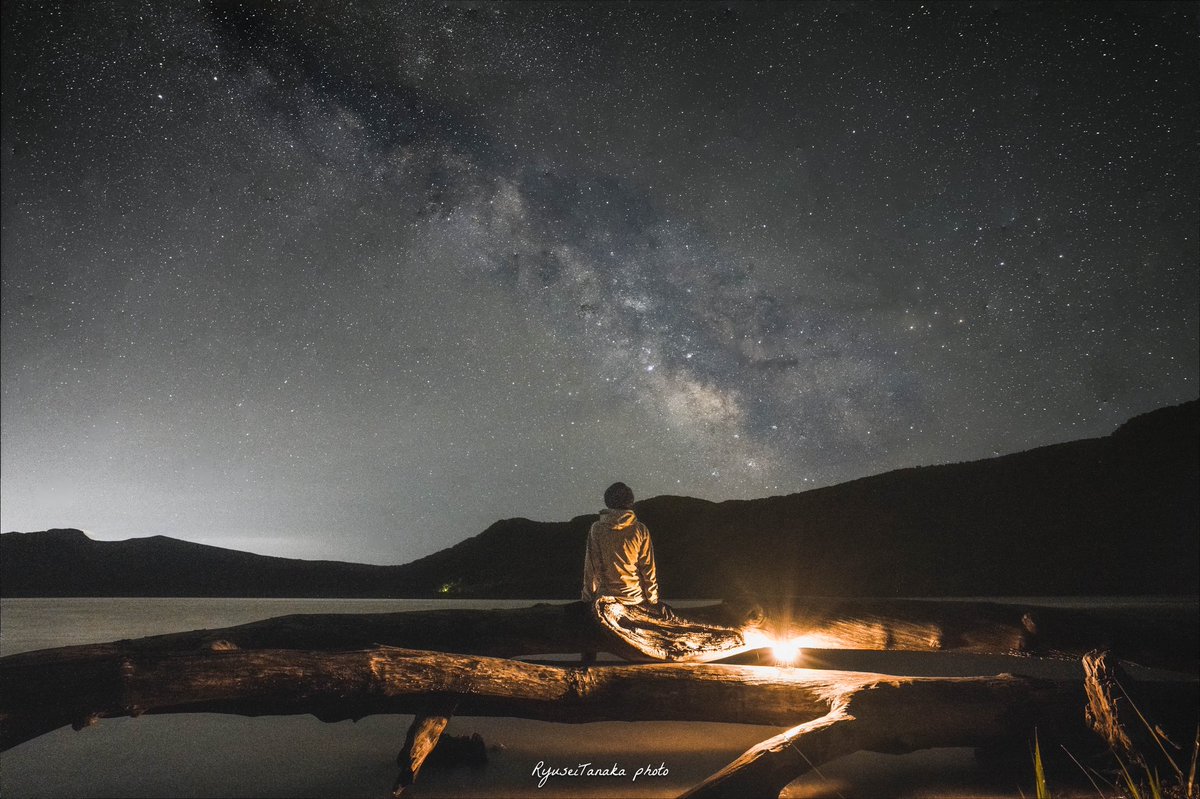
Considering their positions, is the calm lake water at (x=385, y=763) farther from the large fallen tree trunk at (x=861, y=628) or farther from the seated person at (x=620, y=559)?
the seated person at (x=620, y=559)

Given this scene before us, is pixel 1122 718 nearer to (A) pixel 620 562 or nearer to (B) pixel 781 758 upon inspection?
(B) pixel 781 758

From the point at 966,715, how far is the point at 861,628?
1.73 m

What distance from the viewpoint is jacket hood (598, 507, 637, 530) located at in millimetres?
6277

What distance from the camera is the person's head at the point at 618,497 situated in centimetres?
649

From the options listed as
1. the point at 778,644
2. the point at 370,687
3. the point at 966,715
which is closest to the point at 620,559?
the point at 778,644

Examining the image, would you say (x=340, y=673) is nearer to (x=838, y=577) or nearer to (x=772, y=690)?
(x=772, y=690)

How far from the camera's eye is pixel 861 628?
6562 millimetres

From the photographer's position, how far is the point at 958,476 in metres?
89.1

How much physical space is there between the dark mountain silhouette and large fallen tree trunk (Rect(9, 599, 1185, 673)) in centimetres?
3606

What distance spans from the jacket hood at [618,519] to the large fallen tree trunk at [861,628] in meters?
0.87

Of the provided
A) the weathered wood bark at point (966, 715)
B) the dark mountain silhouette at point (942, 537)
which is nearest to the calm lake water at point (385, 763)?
the weathered wood bark at point (966, 715)

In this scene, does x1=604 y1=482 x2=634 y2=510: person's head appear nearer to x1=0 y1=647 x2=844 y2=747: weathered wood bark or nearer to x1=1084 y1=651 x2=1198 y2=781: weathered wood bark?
x1=0 y1=647 x2=844 y2=747: weathered wood bark

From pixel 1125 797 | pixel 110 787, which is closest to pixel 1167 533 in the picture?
pixel 1125 797

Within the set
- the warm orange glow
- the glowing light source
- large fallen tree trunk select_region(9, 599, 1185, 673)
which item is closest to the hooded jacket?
large fallen tree trunk select_region(9, 599, 1185, 673)
